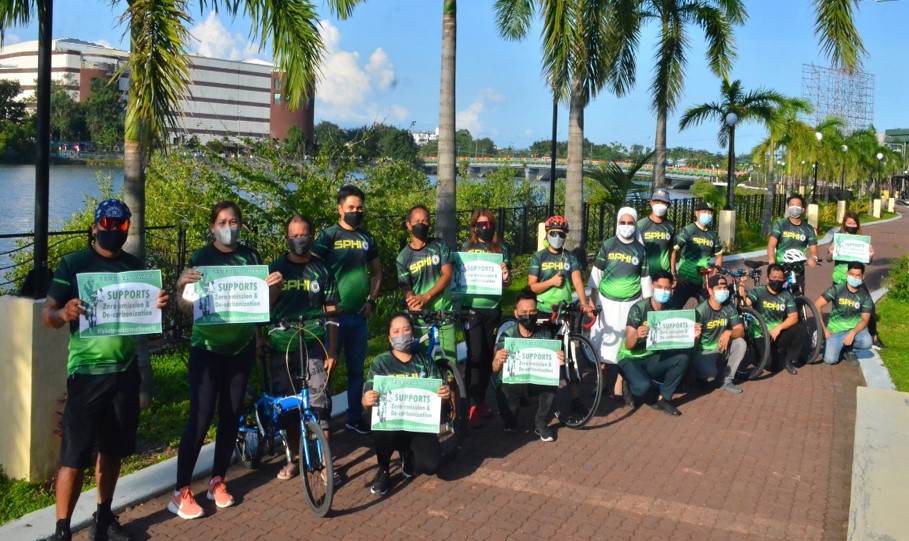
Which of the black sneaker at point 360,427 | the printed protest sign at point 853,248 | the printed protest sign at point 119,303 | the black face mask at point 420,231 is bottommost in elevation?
the black sneaker at point 360,427

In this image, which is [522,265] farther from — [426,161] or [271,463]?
[426,161]

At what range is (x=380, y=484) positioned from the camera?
6133mm

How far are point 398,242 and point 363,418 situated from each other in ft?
19.6

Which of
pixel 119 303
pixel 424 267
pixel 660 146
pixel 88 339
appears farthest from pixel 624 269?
pixel 660 146

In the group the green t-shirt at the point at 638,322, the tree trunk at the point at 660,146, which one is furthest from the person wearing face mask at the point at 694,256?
the tree trunk at the point at 660,146

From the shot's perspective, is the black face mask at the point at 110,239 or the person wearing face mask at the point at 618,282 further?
the person wearing face mask at the point at 618,282

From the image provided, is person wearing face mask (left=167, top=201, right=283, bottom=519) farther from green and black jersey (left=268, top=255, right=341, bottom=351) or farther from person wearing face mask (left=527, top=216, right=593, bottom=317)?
person wearing face mask (left=527, top=216, right=593, bottom=317)

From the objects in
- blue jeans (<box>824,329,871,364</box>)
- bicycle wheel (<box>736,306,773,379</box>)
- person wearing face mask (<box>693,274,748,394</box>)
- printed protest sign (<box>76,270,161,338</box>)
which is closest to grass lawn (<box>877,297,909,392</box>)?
blue jeans (<box>824,329,871,364</box>)

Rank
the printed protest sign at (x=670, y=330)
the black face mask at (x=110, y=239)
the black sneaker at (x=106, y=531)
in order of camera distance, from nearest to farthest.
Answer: the black face mask at (x=110, y=239)
the black sneaker at (x=106, y=531)
the printed protest sign at (x=670, y=330)

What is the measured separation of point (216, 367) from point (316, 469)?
92 cm

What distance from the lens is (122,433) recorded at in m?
5.16

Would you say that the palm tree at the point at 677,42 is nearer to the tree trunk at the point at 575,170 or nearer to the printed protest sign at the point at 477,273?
the tree trunk at the point at 575,170

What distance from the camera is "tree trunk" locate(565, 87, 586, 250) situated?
16188 mm

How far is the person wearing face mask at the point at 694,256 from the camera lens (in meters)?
10.1
